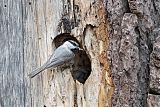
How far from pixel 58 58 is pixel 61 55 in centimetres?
2

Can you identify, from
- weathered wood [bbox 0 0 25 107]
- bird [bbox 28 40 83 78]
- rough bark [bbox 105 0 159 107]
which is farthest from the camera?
weathered wood [bbox 0 0 25 107]

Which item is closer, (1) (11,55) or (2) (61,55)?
(2) (61,55)

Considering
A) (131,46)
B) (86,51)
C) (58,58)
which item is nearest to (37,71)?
(58,58)

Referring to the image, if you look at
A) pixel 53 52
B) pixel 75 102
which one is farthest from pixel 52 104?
pixel 53 52

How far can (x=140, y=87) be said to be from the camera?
64.7 inches

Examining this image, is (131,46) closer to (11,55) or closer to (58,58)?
(58,58)

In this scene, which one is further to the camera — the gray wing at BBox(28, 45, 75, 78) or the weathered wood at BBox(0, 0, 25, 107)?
the weathered wood at BBox(0, 0, 25, 107)

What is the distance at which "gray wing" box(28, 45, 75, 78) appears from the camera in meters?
1.81

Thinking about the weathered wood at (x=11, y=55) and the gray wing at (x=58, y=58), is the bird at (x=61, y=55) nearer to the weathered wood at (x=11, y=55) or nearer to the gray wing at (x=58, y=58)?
the gray wing at (x=58, y=58)

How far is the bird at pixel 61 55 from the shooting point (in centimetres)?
181

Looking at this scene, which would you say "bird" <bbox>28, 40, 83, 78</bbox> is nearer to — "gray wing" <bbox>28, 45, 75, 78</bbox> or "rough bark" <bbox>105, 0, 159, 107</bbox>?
"gray wing" <bbox>28, 45, 75, 78</bbox>

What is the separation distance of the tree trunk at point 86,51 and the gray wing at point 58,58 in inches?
1.9

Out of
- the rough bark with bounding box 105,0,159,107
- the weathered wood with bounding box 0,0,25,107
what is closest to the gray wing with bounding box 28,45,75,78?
the weathered wood with bounding box 0,0,25,107

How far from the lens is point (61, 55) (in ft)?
5.96
